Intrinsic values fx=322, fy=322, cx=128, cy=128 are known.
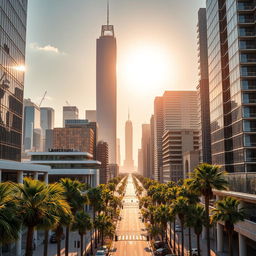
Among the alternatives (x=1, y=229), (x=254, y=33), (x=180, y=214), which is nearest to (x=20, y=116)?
(x=180, y=214)

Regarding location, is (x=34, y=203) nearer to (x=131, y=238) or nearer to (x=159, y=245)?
(x=159, y=245)

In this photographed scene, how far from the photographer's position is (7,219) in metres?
20.2

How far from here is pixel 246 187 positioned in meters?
56.0

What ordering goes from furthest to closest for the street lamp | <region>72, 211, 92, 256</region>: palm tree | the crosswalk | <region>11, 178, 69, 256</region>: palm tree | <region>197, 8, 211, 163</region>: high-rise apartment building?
1. <region>197, 8, 211, 163</region>: high-rise apartment building
2. the crosswalk
3. the street lamp
4. <region>72, 211, 92, 256</region>: palm tree
5. <region>11, 178, 69, 256</region>: palm tree

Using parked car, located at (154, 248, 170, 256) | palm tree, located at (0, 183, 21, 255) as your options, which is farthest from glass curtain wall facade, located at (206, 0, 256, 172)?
palm tree, located at (0, 183, 21, 255)

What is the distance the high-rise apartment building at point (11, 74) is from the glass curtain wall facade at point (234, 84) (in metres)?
60.7

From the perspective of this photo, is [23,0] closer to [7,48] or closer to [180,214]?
[7,48]

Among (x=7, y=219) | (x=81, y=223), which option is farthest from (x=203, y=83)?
(x=7, y=219)

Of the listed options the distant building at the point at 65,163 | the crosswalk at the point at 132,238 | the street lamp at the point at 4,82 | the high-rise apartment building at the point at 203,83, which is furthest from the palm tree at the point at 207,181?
the high-rise apartment building at the point at 203,83

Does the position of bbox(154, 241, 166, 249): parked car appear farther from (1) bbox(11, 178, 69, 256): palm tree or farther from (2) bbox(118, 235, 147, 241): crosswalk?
(1) bbox(11, 178, 69, 256): palm tree

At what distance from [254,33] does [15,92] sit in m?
68.1

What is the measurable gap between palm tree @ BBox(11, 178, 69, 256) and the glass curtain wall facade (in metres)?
72.1

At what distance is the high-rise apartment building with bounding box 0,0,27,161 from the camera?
260 ft

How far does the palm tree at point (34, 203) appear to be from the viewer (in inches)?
985
